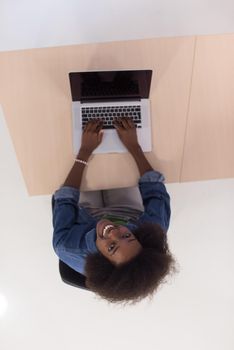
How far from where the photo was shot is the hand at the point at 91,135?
4.72 ft

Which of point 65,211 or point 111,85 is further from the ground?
point 111,85

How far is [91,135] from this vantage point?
4.72 feet

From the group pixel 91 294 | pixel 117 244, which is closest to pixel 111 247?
pixel 117 244

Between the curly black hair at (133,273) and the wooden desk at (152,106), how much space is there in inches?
14.1

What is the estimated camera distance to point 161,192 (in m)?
1.49

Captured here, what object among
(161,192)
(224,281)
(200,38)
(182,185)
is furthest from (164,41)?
(224,281)

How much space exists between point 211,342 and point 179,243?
1.83ft

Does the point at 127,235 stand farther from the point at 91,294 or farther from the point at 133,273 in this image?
the point at 91,294

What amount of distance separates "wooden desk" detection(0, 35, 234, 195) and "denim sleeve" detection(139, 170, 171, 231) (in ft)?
0.18

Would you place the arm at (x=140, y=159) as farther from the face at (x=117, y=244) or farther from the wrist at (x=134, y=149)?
the face at (x=117, y=244)

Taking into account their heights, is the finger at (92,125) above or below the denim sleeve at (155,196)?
above

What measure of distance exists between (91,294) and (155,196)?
765 mm

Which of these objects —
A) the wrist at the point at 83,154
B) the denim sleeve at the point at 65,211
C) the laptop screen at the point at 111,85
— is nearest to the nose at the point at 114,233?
the denim sleeve at the point at 65,211

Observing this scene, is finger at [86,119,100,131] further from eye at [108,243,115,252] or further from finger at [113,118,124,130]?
eye at [108,243,115,252]
